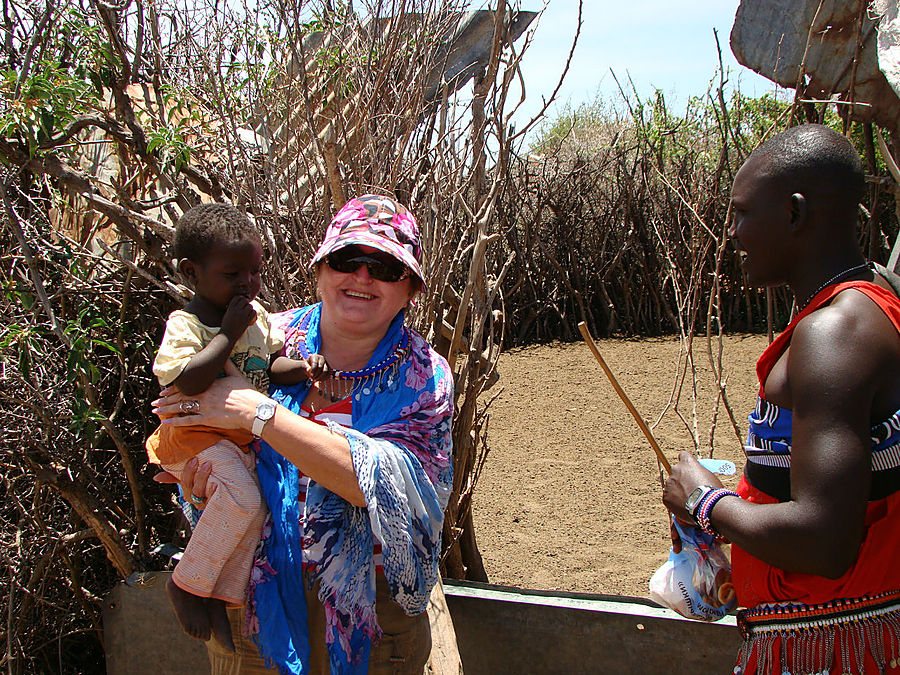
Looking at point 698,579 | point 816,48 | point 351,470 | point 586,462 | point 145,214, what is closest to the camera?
point 698,579

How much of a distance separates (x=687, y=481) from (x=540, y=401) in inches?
211

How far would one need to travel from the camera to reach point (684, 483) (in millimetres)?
1483

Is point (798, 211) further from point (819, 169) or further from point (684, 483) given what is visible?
point (684, 483)

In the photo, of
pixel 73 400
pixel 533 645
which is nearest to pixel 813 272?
pixel 533 645

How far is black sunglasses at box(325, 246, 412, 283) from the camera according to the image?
190 centimetres

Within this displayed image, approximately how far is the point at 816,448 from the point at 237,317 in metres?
1.29

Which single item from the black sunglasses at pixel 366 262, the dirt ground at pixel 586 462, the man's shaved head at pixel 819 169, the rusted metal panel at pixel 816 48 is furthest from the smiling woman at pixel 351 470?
the rusted metal panel at pixel 816 48

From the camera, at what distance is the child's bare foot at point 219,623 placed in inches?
71.4

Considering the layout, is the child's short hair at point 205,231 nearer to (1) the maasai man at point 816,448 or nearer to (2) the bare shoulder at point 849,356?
(1) the maasai man at point 816,448

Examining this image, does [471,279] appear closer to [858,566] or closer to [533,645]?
[533,645]

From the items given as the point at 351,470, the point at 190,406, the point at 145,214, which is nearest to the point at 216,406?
the point at 190,406

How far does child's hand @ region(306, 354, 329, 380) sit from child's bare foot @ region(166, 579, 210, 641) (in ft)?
1.96

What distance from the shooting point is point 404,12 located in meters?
3.08

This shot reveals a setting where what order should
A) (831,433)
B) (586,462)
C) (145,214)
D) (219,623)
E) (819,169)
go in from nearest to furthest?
(831,433)
(819,169)
(219,623)
(145,214)
(586,462)
